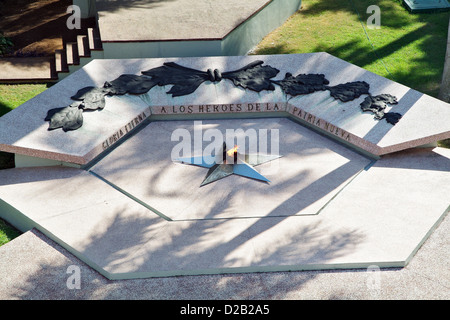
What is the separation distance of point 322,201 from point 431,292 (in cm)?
274

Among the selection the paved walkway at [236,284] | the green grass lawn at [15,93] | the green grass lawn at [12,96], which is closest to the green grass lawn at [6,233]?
the paved walkway at [236,284]

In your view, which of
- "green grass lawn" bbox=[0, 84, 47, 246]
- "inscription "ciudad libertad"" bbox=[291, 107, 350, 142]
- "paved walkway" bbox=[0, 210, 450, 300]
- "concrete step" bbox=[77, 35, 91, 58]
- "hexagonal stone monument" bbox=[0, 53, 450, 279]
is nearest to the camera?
"paved walkway" bbox=[0, 210, 450, 300]

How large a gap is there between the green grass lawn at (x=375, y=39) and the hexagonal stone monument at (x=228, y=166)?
2016 mm

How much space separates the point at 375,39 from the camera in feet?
58.8

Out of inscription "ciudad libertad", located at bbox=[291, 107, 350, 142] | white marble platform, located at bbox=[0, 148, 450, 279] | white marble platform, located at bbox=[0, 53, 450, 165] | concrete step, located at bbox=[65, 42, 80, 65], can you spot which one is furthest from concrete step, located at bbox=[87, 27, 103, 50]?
inscription "ciudad libertad", located at bbox=[291, 107, 350, 142]

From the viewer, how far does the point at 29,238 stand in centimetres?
1067

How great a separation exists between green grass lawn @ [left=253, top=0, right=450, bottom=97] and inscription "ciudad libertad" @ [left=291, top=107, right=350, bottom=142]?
367cm

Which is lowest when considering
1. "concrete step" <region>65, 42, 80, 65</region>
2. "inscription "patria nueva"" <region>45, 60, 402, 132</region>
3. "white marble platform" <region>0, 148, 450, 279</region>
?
"white marble platform" <region>0, 148, 450, 279</region>

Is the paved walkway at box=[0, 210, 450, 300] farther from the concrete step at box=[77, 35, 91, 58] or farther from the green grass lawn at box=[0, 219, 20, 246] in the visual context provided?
the concrete step at box=[77, 35, 91, 58]

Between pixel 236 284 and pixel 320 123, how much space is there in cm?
523

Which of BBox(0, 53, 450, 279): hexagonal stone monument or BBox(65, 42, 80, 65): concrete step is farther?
BBox(65, 42, 80, 65): concrete step

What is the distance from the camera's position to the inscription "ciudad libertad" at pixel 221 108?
1403 centimetres

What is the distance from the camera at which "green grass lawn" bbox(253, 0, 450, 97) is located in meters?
16.5
